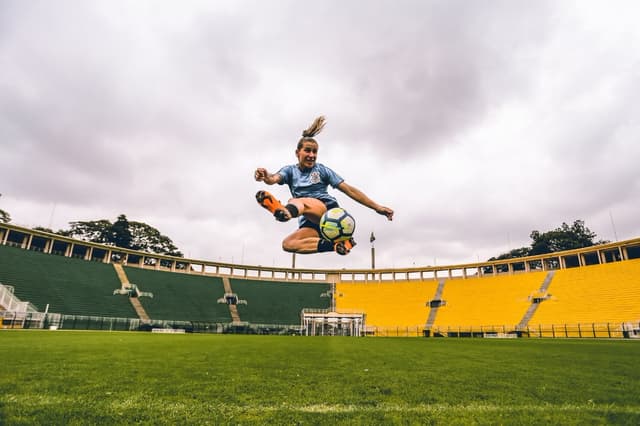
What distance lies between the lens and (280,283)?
4894 centimetres

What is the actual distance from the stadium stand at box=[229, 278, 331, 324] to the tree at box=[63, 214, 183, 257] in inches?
731

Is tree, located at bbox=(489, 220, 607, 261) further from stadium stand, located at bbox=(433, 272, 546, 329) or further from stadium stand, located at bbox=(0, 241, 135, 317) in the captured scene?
stadium stand, located at bbox=(0, 241, 135, 317)

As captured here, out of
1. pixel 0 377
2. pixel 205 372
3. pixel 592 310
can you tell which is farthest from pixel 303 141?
pixel 592 310

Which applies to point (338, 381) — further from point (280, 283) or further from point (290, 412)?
point (280, 283)

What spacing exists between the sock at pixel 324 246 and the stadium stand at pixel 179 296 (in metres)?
28.0

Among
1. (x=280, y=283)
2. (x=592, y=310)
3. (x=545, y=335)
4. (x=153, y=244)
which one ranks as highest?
(x=153, y=244)

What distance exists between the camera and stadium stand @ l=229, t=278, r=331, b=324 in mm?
41062

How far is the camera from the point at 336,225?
1317 centimetres

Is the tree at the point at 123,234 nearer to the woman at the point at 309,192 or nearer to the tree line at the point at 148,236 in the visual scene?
the tree line at the point at 148,236

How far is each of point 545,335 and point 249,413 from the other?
117ft

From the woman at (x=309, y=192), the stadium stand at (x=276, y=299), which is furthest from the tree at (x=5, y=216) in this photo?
the woman at (x=309, y=192)

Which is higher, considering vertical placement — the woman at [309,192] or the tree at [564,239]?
the tree at [564,239]

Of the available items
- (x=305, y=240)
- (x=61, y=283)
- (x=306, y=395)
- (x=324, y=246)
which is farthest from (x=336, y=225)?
(x=61, y=283)

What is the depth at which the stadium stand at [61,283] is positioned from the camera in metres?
30.3
